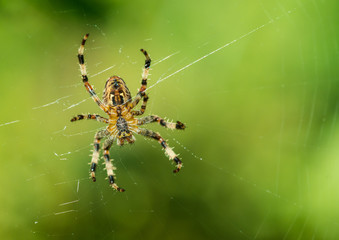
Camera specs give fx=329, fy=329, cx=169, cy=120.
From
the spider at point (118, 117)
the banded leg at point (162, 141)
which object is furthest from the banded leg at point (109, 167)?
the banded leg at point (162, 141)

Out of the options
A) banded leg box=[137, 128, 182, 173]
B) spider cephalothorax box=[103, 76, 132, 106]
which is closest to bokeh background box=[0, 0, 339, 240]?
banded leg box=[137, 128, 182, 173]

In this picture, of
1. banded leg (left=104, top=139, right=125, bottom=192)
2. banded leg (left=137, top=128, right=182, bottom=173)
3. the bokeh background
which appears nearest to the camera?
banded leg (left=104, top=139, right=125, bottom=192)

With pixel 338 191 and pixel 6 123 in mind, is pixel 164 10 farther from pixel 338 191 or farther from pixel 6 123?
pixel 338 191

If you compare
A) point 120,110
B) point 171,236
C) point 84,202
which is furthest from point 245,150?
point 84,202

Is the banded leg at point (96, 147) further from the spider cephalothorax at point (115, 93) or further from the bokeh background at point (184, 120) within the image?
the bokeh background at point (184, 120)

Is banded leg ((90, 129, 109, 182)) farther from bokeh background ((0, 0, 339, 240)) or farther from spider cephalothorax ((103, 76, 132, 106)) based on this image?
bokeh background ((0, 0, 339, 240))

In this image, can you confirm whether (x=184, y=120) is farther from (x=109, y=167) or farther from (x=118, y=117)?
(x=109, y=167)
